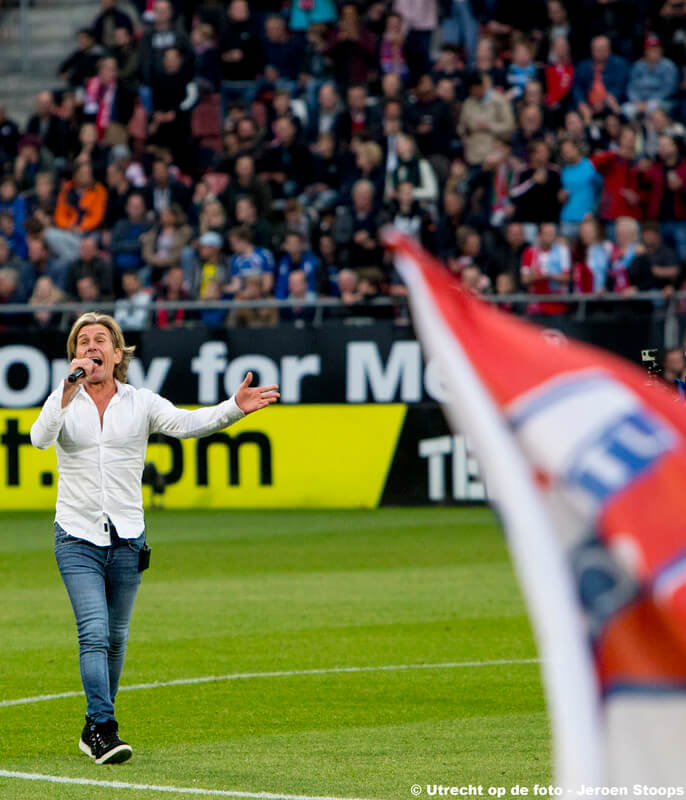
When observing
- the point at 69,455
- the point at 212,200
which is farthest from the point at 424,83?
the point at 69,455

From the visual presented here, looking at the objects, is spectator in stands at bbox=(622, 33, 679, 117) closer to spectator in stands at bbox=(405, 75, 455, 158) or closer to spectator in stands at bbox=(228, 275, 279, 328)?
spectator in stands at bbox=(405, 75, 455, 158)

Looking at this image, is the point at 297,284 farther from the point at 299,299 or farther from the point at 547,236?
the point at 547,236

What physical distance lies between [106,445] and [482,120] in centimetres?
1543

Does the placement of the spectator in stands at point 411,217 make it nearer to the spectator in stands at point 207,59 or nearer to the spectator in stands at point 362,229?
the spectator in stands at point 362,229

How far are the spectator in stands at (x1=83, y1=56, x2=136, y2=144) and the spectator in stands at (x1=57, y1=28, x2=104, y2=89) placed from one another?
783 mm

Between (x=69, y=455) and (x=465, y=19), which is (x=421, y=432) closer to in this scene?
(x=465, y=19)

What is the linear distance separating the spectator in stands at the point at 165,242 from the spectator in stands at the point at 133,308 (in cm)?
43

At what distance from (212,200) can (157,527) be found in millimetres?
5064

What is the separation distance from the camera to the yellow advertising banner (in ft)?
70.2

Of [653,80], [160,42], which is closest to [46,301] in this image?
[160,42]

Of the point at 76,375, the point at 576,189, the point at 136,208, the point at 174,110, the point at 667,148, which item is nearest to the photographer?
the point at 76,375

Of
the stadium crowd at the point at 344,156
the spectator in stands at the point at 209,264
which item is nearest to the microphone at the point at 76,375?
the stadium crowd at the point at 344,156

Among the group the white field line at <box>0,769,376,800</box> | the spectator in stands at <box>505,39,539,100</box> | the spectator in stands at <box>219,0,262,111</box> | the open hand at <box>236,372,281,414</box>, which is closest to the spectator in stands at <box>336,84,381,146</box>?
the spectator in stands at <box>505,39,539,100</box>

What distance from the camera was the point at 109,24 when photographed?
26703mm
